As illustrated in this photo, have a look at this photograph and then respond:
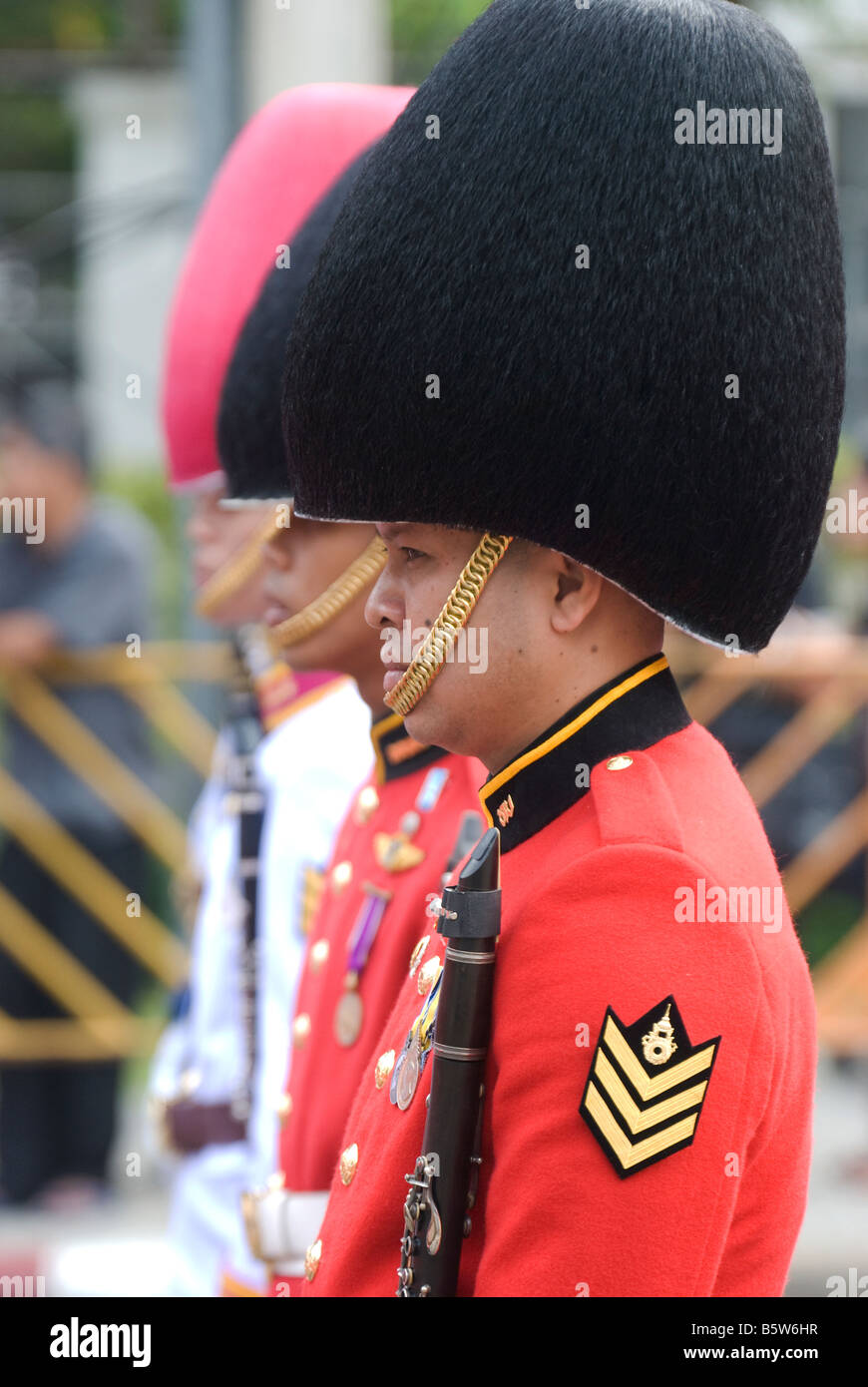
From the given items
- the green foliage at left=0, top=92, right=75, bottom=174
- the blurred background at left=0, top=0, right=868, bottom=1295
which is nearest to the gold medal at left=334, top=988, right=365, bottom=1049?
the blurred background at left=0, top=0, right=868, bottom=1295

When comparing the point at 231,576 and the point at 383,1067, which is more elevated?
the point at 231,576

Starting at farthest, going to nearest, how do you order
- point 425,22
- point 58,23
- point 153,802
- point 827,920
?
point 58,23
point 425,22
point 827,920
point 153,802

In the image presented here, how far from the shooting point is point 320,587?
2.59m

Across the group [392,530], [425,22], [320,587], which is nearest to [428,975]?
[392,530]

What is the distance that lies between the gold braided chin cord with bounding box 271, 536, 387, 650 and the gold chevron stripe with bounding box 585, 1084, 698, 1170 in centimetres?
117

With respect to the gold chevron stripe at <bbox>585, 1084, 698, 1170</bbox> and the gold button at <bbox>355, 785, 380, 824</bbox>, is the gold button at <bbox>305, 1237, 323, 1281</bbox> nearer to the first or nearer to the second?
the gold chevron stripe at <bbox>585, 1084, 698, 1170</bbox>

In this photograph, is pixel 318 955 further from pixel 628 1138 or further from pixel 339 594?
pixel 628 1138

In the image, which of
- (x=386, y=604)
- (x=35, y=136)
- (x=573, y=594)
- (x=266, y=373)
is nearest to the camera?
(x=573, y=594)

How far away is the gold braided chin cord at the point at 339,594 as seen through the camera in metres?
2.53

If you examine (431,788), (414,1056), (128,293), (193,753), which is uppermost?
(128,293)

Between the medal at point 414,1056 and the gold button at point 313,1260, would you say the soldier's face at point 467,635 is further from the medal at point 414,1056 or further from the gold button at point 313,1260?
the gold button at point 313,1260

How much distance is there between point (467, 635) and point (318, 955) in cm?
86

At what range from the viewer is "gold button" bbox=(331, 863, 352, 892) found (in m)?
2.46

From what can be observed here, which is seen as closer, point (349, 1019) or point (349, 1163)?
point (349, 1163)
